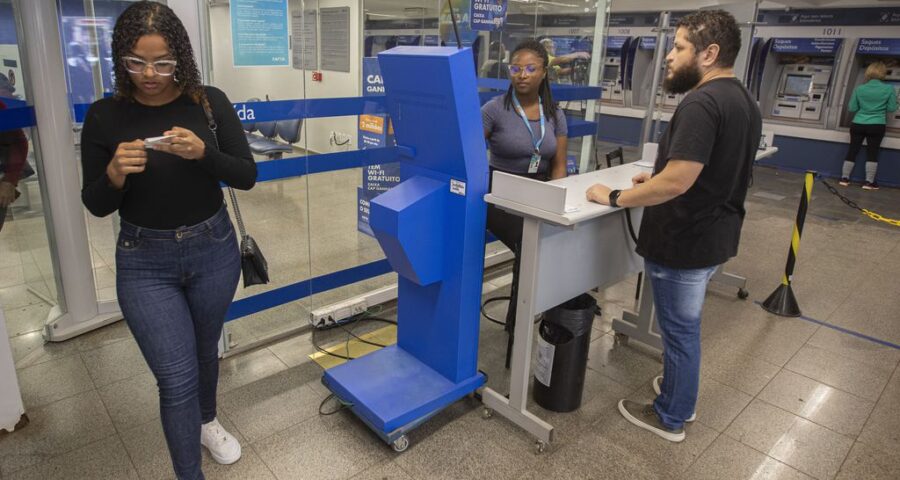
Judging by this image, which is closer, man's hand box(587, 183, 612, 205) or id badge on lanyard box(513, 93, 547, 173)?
man's hand box(587, 183, 612, 205)

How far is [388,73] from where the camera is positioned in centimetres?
237

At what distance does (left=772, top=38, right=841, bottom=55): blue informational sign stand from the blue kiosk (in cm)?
863

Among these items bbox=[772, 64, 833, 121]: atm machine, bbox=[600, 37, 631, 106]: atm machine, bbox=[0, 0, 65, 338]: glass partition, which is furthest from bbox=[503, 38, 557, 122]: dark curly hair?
bbox=[600, 37, 631, 106]: atm machine

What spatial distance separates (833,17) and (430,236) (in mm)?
9100

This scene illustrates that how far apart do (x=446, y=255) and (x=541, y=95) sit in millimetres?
1176

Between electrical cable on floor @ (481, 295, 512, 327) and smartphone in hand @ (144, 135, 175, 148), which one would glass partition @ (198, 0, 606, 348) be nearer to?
electrical cable on floor @ (481, 295, 512, 327)

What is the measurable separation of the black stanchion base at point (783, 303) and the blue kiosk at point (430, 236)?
246cm

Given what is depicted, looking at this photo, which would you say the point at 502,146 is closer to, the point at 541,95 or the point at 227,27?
the point at 541,95

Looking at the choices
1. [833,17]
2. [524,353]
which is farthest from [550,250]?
[833,17]

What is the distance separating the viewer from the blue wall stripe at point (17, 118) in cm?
245

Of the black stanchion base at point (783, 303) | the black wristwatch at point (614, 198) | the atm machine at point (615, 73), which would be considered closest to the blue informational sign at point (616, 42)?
the atm machine at point (615, 73)

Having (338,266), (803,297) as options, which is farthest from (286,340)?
(803,297)

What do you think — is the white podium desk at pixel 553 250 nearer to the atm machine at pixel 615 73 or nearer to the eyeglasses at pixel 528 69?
the eyeglasses at pixel 528 69

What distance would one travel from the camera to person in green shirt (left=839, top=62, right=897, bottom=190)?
25.2ft
